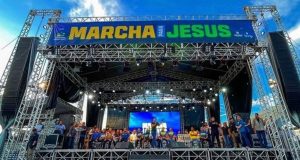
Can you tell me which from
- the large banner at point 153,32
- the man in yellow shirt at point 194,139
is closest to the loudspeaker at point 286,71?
the large banner at point 153,32

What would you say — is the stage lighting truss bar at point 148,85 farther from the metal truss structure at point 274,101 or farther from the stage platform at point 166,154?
the stage platform at point 166,154

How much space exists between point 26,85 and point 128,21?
526 cm

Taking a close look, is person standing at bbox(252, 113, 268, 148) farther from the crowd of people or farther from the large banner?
the large banner

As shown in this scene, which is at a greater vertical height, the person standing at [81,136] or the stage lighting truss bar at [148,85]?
the stage lighting truss bar at [148,85]

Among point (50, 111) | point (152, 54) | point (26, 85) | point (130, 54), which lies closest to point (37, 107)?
point (26, 85)

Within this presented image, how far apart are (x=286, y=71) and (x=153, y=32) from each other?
232 inches

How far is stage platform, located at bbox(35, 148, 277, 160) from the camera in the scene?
8.91 meters

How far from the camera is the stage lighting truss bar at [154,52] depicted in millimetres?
10977

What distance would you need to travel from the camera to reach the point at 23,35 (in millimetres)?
11055

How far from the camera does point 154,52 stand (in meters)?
11.2

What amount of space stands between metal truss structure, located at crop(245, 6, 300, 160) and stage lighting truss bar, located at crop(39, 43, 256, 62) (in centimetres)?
72

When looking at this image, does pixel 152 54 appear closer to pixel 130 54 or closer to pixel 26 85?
pixel 130 54

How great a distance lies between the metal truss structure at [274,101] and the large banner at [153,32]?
2.42 feet

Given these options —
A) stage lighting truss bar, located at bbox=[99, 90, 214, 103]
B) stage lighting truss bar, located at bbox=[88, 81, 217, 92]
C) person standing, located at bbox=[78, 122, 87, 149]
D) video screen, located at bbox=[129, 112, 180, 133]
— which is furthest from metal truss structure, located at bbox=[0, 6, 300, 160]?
video screen, located at bbox=[129, 112, 180, 133]
